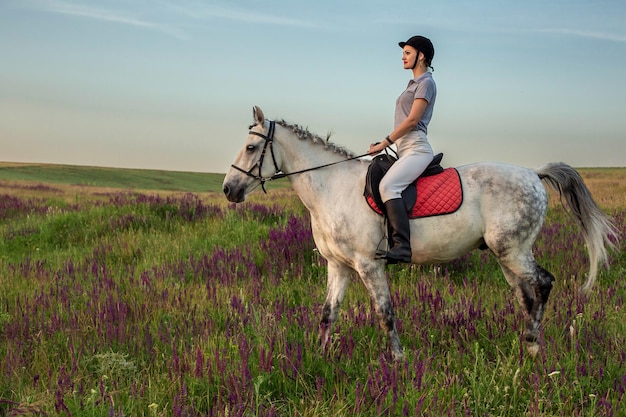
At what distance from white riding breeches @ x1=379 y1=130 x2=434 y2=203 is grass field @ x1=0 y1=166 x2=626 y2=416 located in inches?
48.4

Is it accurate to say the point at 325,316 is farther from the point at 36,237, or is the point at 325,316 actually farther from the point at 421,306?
the point at 36,237

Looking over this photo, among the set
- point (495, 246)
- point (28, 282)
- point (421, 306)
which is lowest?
point (28, 282)

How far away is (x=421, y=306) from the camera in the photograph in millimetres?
5125

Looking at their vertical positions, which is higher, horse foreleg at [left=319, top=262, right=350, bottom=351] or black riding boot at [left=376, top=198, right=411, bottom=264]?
black riding boot at [left=376, top=198, right=411, bottom=264]

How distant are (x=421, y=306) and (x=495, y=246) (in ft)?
3.22

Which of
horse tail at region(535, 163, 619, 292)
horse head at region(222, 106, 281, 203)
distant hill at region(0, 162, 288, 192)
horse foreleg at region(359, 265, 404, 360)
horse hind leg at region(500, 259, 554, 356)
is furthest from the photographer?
distant hill at region(0, 162, 288, 192)

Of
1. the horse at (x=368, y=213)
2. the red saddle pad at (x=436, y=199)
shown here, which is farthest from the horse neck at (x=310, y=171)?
the red saddle pad at (x=436, y=199)

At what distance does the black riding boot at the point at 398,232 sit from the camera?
14.3 ft

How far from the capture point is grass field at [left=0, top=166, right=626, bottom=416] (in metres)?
3.30

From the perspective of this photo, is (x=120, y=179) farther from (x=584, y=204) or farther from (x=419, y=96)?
(x=584, y=204)

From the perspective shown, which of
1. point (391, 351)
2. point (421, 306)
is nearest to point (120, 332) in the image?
point (391, 351)

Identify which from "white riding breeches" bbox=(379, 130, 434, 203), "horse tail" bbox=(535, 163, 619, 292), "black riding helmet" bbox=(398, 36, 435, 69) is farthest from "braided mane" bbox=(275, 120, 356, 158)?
"horse tail" bbox=(535, 163, 619, 292)

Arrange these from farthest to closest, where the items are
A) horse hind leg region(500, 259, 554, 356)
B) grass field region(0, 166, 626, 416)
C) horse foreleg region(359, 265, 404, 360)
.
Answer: horse hind leg region(500, 259, 554, 356) < horse foreleg region(359, 265, 404, 360) < grass field region(0, 166, 626, 416)

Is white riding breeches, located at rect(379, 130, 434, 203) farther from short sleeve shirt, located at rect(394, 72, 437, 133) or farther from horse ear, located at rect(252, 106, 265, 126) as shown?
horse ear, located at rect(252, 106, 265, 126)
